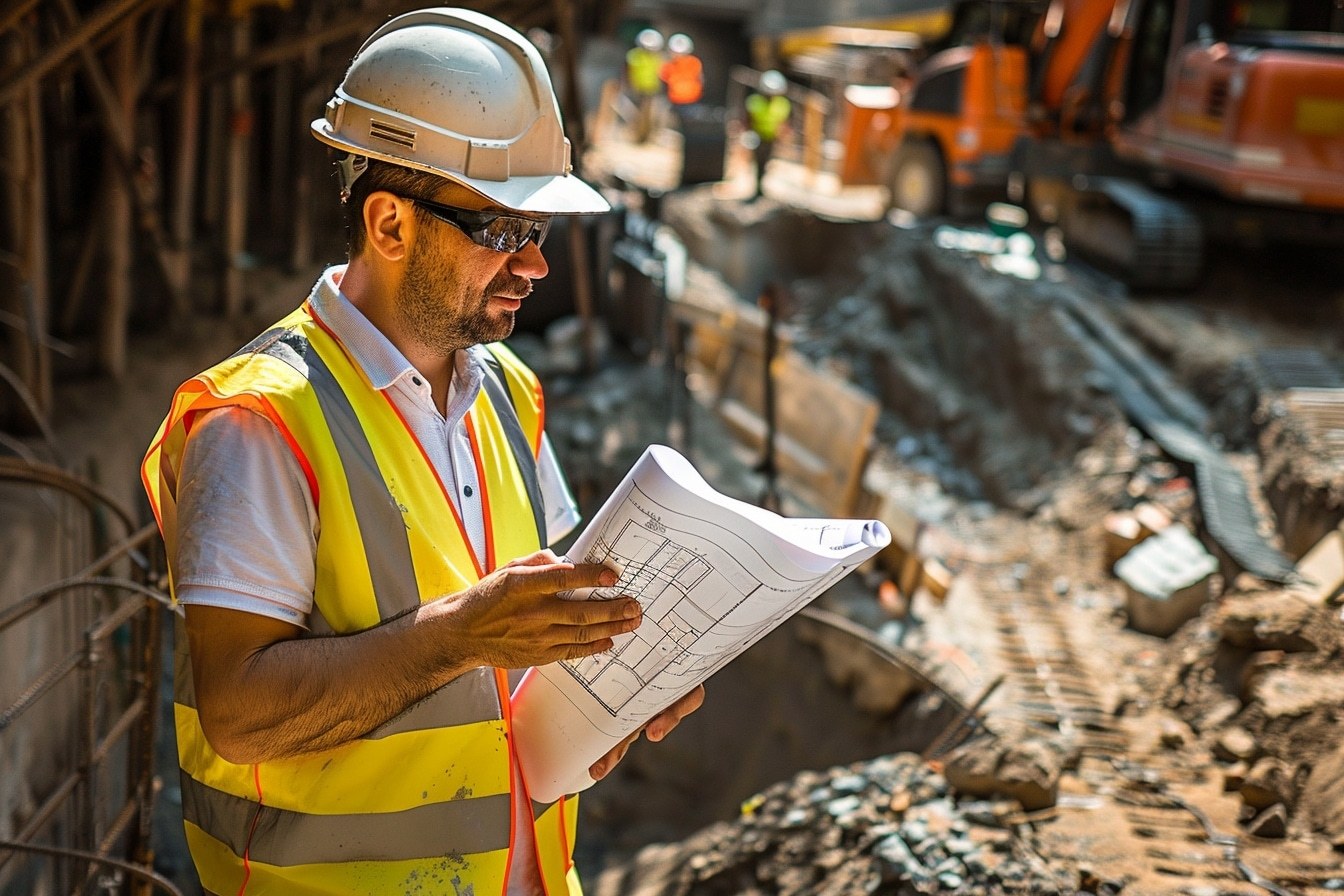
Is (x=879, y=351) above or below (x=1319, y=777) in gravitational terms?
below

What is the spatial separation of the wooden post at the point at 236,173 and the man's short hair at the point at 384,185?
6.77m

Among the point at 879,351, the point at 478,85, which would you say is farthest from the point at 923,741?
the point at 879,351

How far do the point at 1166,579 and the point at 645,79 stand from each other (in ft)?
59.4

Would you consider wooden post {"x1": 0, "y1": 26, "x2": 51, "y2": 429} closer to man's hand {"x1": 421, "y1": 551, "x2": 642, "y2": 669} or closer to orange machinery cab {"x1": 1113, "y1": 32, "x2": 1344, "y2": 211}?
man's hand {"x1": 421, "y1": 551, "x2": 642, "y2": 669}

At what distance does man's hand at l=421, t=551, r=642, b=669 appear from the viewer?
1591 millimetres

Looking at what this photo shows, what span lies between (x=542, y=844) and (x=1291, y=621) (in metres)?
4.62

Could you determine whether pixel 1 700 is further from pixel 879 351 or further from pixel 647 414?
pixel 879 351

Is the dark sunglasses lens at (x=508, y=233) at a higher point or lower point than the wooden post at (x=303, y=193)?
higher

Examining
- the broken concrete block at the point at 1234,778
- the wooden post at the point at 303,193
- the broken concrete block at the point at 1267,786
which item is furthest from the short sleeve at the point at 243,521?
the wooden post at the point at 303,193

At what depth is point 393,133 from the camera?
1779 millimetres

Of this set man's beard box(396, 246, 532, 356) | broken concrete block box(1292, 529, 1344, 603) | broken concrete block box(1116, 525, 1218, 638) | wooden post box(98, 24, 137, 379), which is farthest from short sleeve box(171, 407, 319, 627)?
broken concrete block box(1116, 525, 1218, 638)

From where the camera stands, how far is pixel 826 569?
170 centimetres

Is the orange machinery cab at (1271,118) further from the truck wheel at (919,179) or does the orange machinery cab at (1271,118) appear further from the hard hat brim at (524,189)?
the hard hat brim at (524,189)

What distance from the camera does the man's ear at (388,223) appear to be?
1820 mm
